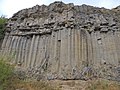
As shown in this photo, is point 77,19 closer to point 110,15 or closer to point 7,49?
point 110,15

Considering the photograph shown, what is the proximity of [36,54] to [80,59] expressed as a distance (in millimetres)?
3260

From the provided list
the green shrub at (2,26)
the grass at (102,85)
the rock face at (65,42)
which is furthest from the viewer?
the green shrub at (2,26)

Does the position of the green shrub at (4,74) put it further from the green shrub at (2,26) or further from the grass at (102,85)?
the green shrub at (2,26)

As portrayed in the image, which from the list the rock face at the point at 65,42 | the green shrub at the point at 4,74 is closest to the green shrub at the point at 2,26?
the rock face at the point at 65,42

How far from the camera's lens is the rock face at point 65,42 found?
19.5 metres

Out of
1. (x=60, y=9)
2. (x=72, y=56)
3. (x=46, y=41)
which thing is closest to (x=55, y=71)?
(x=72, y=56)

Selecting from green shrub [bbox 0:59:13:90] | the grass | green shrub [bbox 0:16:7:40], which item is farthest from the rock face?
green shrub [bbox 0:59:13:90]

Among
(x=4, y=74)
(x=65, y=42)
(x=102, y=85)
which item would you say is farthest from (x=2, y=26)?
(x=102, y=85)

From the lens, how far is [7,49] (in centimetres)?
2188

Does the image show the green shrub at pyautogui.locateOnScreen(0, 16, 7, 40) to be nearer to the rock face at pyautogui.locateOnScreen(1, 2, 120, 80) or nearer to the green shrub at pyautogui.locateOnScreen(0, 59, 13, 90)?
the rock face at pyautogui.locateOnScreen(1, 2, 120, 80)

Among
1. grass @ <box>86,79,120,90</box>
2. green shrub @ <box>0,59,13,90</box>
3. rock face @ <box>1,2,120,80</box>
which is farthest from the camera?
rock face @ <box>1,2,120,80</box>

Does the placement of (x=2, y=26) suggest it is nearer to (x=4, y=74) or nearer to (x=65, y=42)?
(x=65, y=42)

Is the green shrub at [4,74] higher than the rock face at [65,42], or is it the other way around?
the rock face at [65,42]

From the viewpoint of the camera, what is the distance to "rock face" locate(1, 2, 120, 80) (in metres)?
19.5
